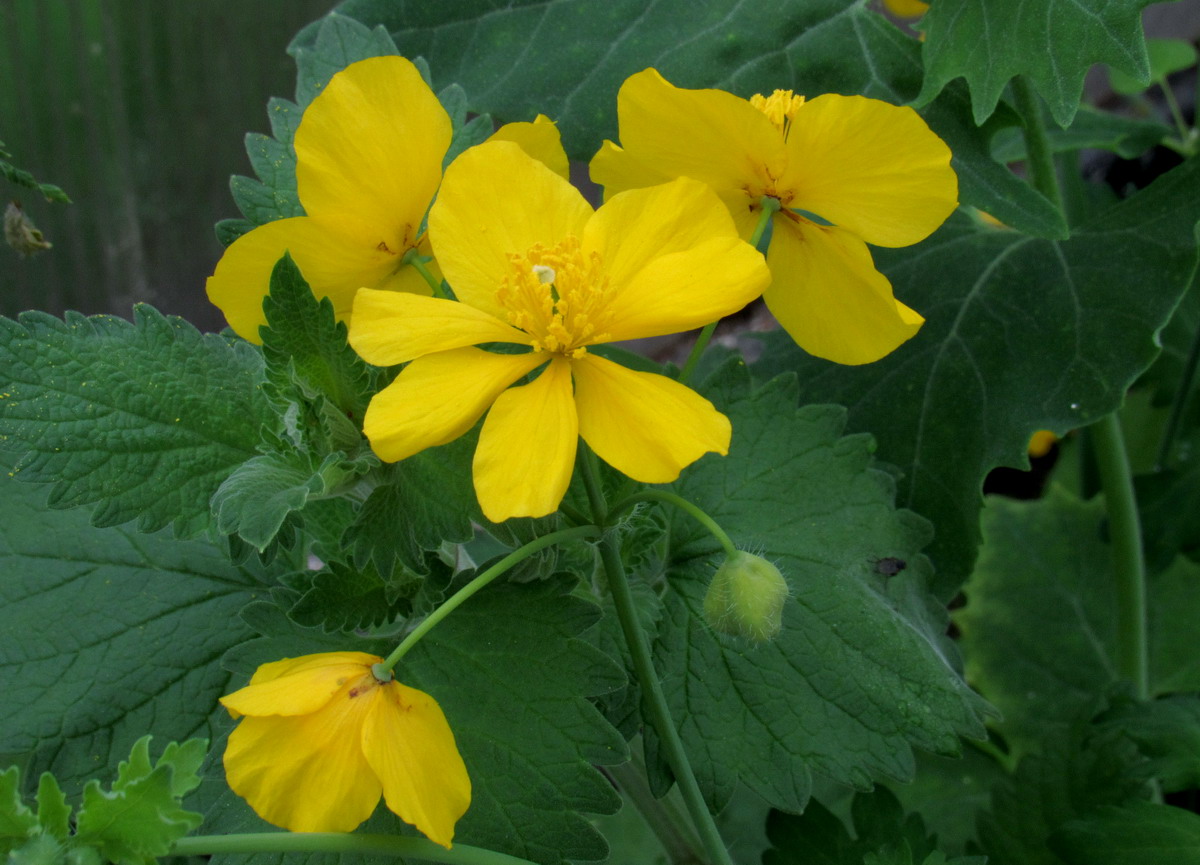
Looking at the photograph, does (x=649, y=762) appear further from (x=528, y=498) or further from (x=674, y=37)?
(x=674, y=37)

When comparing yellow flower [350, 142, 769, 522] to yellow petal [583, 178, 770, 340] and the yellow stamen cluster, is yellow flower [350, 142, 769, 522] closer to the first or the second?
yellow petal [583, 178, 770, 340]

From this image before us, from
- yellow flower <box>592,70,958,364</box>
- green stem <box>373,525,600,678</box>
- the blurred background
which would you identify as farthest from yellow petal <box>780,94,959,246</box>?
the blurred background

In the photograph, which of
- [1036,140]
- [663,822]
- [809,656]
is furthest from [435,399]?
[1036,140]

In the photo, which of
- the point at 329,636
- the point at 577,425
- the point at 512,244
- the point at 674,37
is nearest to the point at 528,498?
the point at 577,425

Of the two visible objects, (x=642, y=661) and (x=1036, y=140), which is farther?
(x=1036, y=140)

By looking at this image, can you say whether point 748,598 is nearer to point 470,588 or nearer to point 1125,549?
point 470,588

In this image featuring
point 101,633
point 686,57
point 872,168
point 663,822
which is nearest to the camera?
point 872,168

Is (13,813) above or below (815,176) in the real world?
below
